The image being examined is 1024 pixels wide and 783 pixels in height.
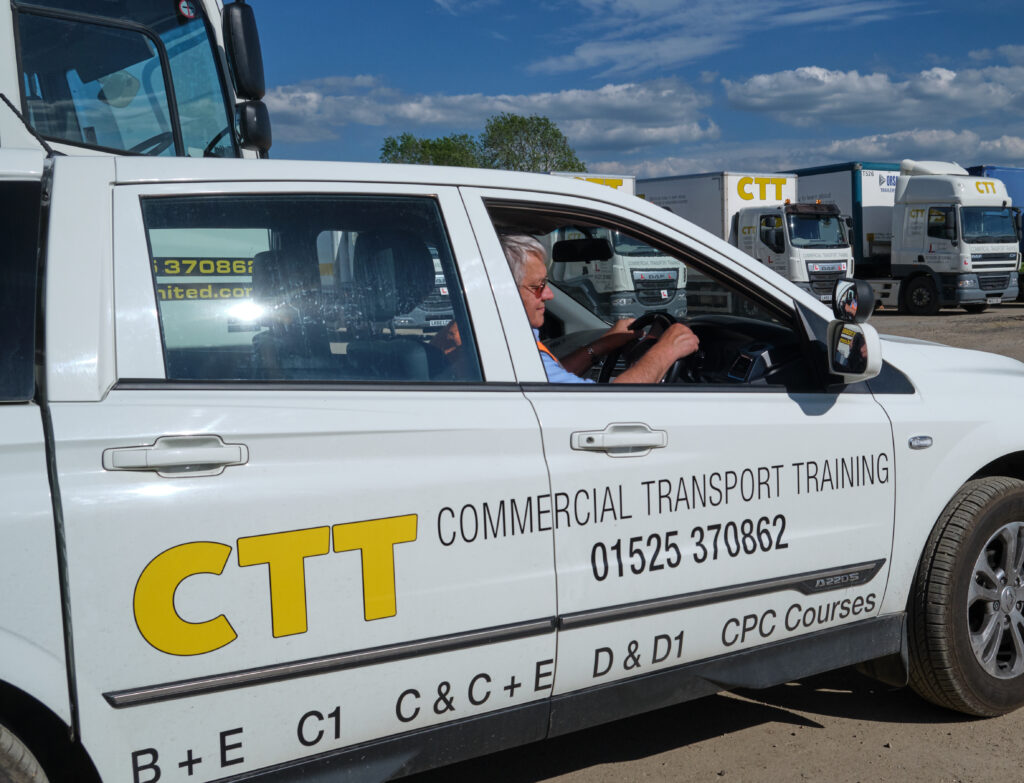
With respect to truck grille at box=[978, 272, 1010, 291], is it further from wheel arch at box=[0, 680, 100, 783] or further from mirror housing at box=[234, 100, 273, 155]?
wheel arch at box=[0, 680, 100, 783]

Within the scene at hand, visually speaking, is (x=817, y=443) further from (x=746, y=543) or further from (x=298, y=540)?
(x=298, y=540)

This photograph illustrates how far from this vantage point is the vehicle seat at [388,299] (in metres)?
2.33

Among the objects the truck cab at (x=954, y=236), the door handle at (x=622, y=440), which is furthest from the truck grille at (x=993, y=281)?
the door handle at (x=622, y=440)

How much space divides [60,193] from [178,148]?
10.5 ft

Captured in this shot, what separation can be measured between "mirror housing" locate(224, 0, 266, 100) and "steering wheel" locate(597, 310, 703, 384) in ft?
7.59

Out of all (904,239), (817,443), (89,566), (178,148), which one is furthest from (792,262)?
(89,566)

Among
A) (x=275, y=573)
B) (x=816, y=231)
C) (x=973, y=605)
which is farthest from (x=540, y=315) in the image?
(x=816, y=231)

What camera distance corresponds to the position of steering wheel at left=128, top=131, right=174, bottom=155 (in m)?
4.87

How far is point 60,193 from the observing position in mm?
2070

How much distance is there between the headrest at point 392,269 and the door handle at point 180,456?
1.77 ft

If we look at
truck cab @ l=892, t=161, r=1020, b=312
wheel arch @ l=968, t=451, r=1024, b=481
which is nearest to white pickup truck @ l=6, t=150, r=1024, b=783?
wheel arch @ l=968, t=451, r=1024, b=481

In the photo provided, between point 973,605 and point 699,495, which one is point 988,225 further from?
point 699,495

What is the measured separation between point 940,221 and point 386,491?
22.5 m

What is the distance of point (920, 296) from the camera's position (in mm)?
22750
